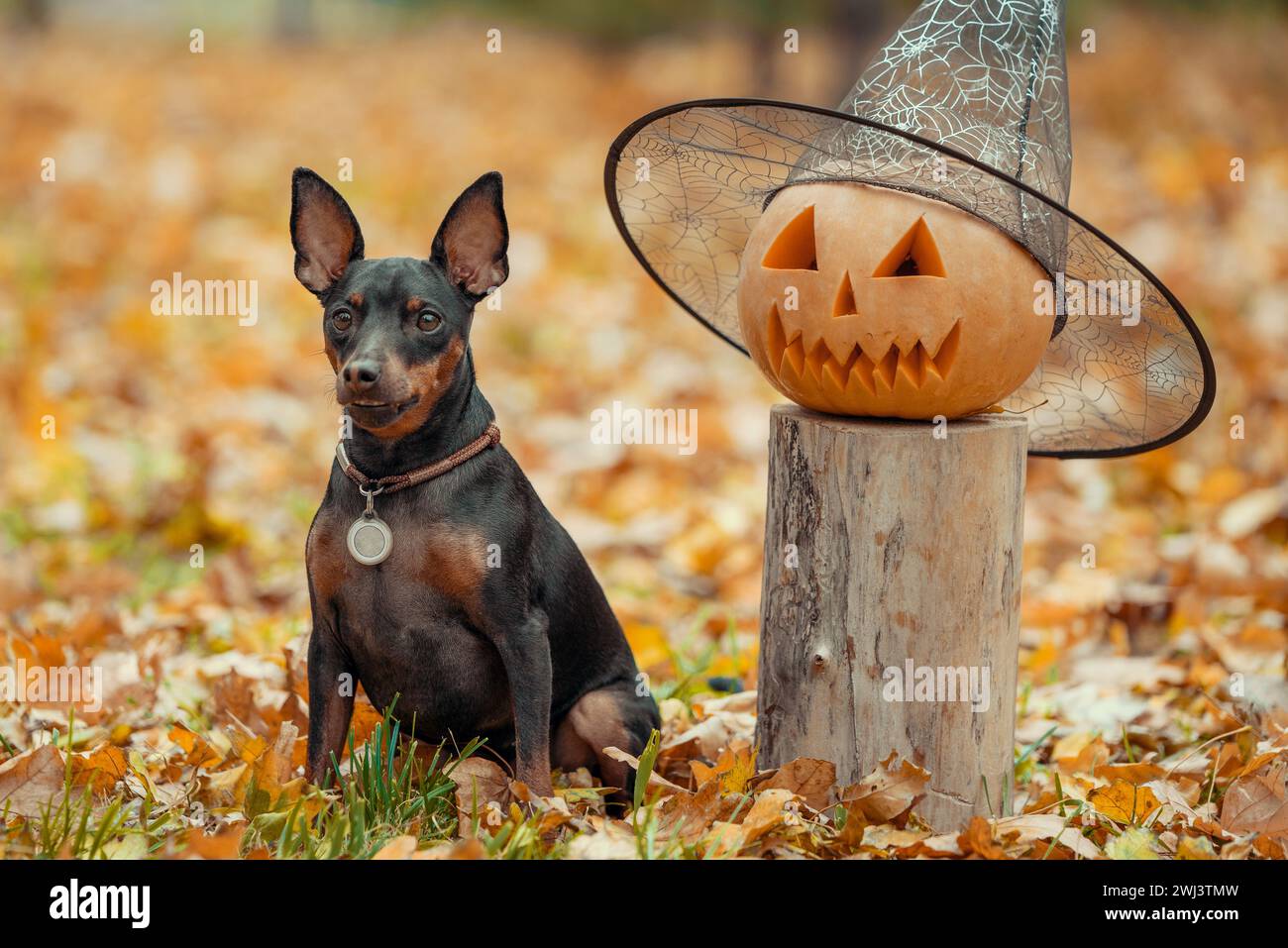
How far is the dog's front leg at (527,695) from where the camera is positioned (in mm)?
3209

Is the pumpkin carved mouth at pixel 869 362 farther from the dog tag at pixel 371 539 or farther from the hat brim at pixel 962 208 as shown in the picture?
the dog tag at pixel 371 539

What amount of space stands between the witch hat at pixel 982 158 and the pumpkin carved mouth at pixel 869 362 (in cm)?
34

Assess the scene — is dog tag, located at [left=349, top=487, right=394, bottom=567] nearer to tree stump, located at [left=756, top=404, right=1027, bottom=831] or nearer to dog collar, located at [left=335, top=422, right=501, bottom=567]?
dog collar, located at [left=335, top=422, right=501, bottom=567]

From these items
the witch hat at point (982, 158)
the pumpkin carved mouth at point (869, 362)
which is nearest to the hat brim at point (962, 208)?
the witch hat at point (982, 158)

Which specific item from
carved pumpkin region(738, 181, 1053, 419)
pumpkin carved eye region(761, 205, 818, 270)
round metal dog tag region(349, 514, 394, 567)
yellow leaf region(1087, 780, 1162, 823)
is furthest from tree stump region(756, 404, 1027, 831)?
round metal dog tag region(349, 514, 394, 567)

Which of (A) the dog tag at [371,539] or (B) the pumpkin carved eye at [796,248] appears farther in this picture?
(B) the pumpkin carved eye at [796,248]

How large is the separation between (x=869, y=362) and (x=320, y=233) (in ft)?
4.49

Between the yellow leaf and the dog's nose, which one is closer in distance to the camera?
the dog's nose

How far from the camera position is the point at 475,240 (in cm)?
325

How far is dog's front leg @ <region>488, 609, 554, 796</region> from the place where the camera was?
3.21m

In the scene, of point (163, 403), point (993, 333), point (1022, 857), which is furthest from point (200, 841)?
point (163, 403)

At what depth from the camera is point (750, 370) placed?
954cm

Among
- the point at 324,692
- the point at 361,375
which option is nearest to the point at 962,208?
the point at 361,375

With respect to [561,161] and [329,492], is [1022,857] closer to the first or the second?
[329,492]
